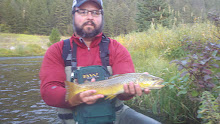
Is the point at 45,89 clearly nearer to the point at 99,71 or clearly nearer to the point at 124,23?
the point at 99,71

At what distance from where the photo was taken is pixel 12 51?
35.2 m

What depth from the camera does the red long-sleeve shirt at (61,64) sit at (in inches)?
92.2

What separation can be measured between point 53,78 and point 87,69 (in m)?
0.48

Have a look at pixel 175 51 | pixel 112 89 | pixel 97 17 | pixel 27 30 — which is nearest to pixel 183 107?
pixel 112 89

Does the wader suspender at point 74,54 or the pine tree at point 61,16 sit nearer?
the wader suspender at point 74,54

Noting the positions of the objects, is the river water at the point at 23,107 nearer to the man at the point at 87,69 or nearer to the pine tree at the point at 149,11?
the man at the point at 87,69

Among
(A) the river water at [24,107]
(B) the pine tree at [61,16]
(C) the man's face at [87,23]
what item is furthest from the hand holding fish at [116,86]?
(B) the pine tree at [61,16]

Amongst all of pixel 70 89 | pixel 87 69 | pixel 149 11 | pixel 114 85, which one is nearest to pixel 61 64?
pixel 87 69

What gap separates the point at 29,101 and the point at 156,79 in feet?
18.4

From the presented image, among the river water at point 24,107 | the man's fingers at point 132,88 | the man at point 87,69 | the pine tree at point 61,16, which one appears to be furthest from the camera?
the pine tree at point 61,16

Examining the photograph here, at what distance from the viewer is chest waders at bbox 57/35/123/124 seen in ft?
7.71

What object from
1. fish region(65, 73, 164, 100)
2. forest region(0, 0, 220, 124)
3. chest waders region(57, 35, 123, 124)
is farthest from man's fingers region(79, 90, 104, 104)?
forest region(0, 0, 220, 124)

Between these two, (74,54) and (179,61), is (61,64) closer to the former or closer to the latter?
(74,54)

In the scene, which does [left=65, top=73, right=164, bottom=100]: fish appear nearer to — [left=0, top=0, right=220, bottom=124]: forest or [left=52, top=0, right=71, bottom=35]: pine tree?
[left=0, top=0, right=220, bottom=124]: forest
